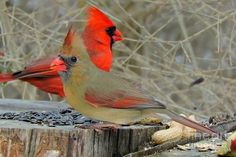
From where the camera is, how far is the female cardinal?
11.7 feet

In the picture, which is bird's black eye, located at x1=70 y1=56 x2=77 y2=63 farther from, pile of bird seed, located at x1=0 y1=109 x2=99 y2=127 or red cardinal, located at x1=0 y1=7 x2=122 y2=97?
red cardinal, located at x1=0 y1=7 x2=122 y2=97

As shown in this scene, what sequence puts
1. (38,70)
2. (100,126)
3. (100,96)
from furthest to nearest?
(38,70) < (100,96) < (100,126)

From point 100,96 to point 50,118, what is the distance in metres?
0.33

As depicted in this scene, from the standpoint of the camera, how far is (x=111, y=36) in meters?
5.20

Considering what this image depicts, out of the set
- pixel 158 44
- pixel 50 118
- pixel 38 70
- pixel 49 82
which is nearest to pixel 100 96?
pixel 50 118

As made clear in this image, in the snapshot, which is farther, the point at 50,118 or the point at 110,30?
the point at 110,30

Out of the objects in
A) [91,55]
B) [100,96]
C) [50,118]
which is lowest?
[50,118]

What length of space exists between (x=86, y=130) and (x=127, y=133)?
259mm

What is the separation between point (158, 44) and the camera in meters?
6.16

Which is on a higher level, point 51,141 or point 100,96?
point 100,96

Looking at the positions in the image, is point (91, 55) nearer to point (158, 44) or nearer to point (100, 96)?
point (158, 44)

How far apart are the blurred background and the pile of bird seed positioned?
60.4 inches

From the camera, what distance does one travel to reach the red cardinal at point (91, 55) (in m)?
4.89

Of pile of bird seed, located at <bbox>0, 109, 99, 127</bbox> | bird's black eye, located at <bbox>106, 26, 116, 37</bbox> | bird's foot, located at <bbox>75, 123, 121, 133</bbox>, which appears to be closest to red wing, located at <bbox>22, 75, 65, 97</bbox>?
bird's black eye, located at <bbox>106, 26, 116, 37</bbox>
